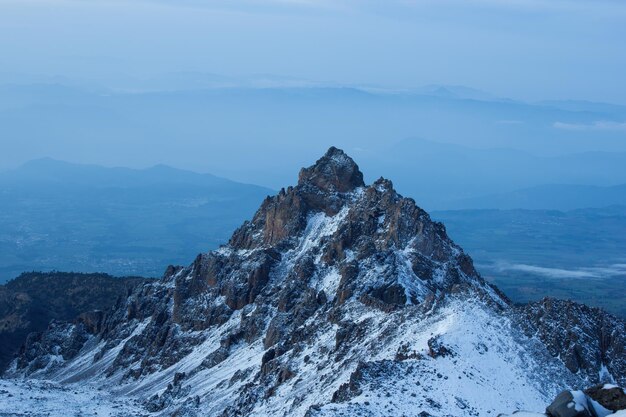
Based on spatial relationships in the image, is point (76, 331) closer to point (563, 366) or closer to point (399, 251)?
point (399, 251)

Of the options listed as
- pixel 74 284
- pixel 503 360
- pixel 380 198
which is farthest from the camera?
pixel 74 284

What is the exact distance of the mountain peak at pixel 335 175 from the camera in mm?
102312

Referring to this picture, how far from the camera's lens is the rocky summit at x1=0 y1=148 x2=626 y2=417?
2023 inches

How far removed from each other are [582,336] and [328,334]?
22.4 meters

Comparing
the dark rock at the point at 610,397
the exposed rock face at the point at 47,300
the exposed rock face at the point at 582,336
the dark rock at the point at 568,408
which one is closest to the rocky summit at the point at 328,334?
the exposed rock face at the point at 582,336

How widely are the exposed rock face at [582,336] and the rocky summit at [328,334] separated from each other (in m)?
0.11

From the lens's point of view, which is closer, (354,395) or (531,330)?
(354,395)

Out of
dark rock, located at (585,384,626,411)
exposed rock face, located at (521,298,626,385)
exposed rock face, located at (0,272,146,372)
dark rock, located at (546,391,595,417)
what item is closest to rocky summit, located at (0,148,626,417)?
exposed rock face, located at (521,298,626,385)

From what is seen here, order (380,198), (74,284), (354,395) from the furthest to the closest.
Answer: (74,284)
(380,198)
(354,395)

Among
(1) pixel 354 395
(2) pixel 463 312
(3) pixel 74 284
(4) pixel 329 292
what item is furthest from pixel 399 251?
(3) pixel 74 284

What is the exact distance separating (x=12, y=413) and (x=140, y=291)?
139 ft

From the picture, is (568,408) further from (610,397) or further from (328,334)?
(328,334)

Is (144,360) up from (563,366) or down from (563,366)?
down

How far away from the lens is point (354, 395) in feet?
154
